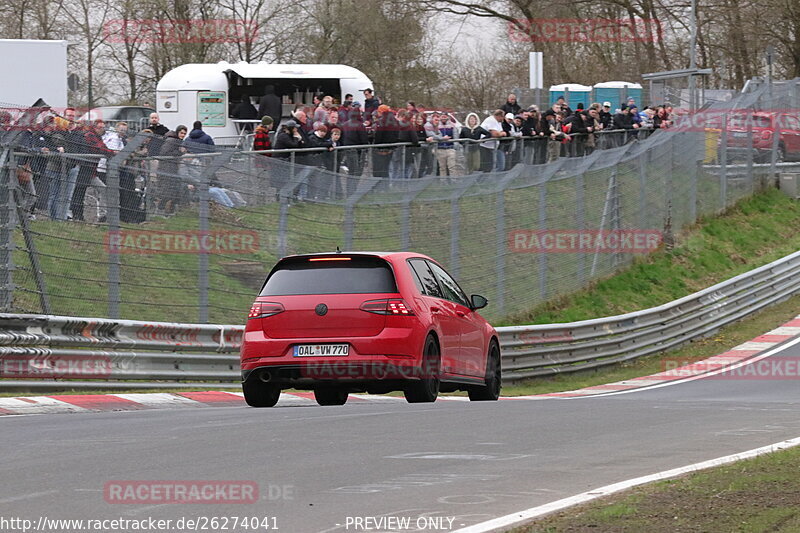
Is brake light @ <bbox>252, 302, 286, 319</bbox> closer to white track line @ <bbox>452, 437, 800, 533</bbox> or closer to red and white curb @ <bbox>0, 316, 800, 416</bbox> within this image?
red and white curb @ <bbox>0, 316, 800, 416</bbox>

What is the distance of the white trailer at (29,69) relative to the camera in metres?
29.9

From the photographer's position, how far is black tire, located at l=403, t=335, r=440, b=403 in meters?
13.5

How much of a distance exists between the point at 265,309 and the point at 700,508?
6433 millimetres

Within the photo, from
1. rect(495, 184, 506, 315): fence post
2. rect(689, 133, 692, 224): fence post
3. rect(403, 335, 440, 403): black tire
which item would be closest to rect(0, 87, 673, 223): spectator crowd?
rect(689, 133, 692, 224): fence post

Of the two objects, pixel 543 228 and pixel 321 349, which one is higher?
pixel 543 228

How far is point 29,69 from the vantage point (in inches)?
1190

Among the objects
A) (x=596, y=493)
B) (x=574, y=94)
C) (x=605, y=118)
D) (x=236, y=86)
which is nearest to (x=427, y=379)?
(x=596, y=493)

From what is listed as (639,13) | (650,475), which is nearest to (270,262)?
(650,475)

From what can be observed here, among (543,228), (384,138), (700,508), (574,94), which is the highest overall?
(574,94)

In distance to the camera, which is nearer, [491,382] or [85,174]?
[85,174]

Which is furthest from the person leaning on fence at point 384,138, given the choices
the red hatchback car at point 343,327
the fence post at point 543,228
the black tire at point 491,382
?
the red hatchback car at point 343,327

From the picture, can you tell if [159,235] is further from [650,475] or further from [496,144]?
[496,144]

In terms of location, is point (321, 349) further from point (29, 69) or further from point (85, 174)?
point (29, 69)

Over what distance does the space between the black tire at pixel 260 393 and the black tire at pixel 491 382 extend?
2.46m
